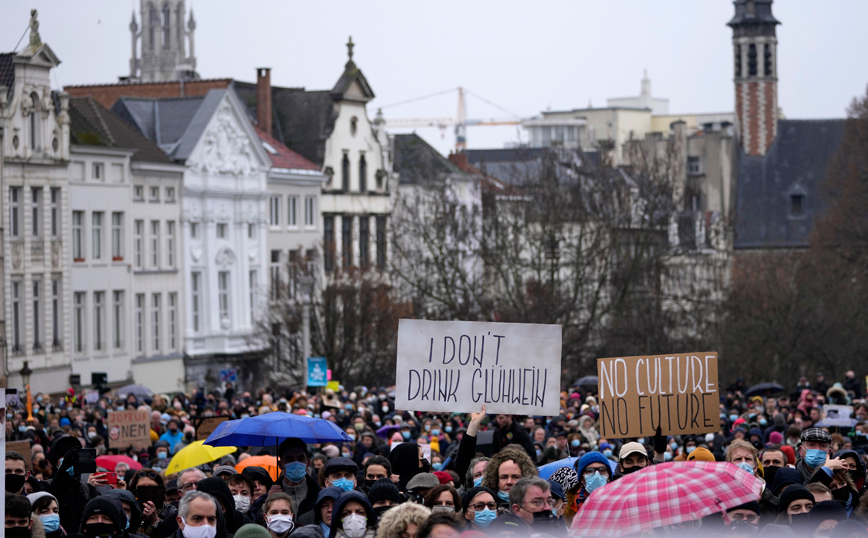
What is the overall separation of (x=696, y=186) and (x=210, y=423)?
2786 inches

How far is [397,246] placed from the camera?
47000mm

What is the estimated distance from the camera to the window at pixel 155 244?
54594mm

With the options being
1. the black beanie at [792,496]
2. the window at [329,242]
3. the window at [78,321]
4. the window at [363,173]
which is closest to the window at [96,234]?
the window at [78,321]

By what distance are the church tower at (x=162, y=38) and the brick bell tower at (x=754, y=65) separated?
147 ft

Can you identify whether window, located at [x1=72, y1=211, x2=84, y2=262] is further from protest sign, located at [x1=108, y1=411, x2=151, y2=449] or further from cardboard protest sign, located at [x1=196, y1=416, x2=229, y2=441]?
protest sign, located at [x1=108, y1=411, x2=151, y2=449]

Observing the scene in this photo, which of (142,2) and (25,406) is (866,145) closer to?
(25,406)

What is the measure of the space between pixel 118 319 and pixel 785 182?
4791cm

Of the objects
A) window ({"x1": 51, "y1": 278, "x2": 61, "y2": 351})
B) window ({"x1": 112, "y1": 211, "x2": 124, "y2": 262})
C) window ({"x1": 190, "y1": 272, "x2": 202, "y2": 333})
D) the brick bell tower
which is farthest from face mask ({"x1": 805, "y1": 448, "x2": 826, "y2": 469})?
the brick bell tower

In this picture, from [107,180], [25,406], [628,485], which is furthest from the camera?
[107,180]

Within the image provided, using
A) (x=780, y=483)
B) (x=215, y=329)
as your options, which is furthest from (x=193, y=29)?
(x=780, y=483)

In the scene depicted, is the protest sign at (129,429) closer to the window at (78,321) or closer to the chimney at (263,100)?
the window at (78,321)

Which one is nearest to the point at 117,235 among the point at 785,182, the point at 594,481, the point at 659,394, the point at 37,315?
the point at 37,315

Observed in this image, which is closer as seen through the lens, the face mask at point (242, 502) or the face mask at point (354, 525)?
the face mask at point (354, 525)

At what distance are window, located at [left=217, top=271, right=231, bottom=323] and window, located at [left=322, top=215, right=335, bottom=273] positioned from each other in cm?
402
